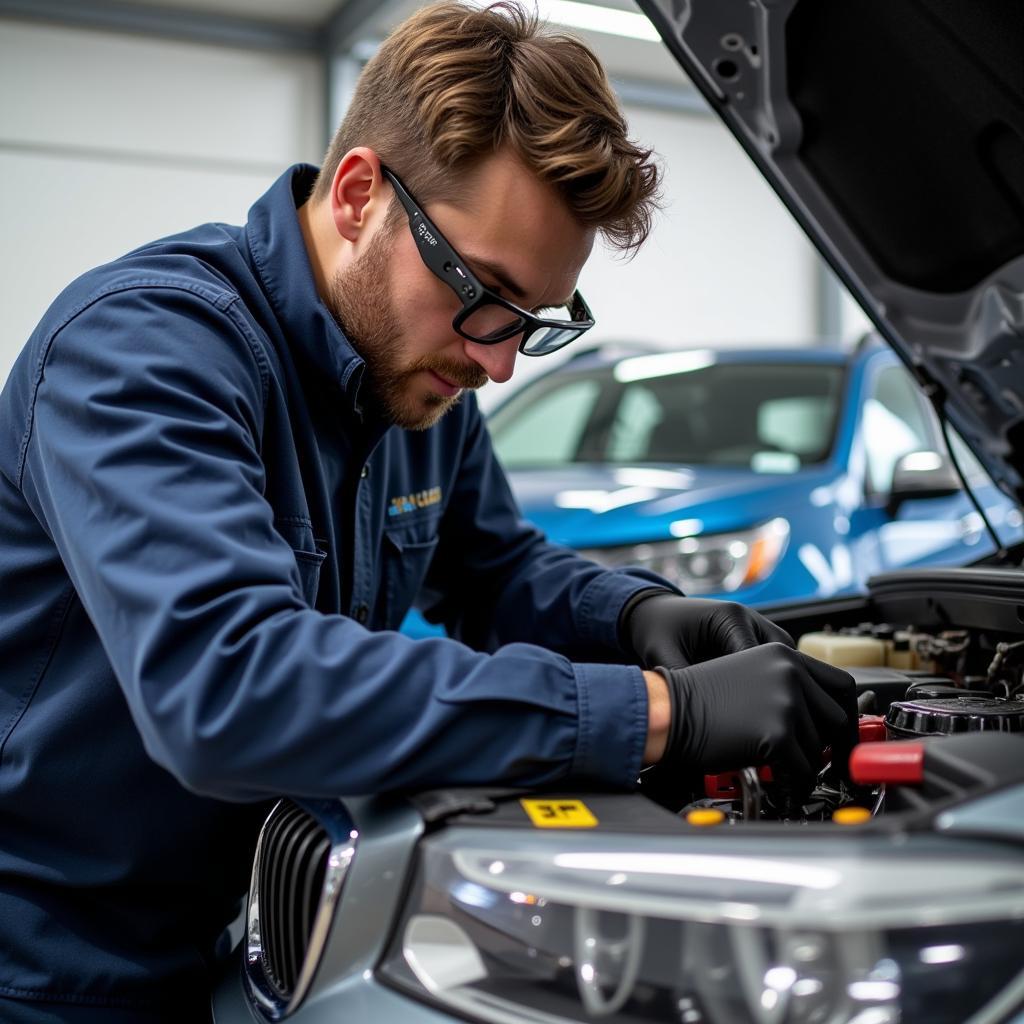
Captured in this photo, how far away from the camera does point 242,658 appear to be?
87 cm

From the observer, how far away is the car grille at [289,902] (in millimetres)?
884

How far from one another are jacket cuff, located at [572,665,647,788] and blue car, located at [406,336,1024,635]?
1660 millimetres

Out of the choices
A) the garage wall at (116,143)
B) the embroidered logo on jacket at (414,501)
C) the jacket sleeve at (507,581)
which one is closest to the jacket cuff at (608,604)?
the jacket sleeve at (507,581)

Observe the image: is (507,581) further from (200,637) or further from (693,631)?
(200,637)

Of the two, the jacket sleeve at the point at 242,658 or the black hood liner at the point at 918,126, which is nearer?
the jacket sleeve at the point at 242,658

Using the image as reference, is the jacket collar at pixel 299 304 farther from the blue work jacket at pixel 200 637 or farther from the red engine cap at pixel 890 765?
the red engine cap at pixel 890 765

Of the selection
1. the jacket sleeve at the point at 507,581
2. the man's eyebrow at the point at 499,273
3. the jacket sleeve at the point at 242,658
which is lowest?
the jacket sleeve at the point at 507,581

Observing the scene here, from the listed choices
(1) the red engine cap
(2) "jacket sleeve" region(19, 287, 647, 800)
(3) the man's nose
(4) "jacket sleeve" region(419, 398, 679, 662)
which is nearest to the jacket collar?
(3) the man's nose

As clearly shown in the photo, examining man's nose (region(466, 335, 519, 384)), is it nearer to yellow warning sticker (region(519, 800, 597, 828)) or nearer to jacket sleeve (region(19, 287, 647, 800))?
jacket sleeve (region(19, 287, 647, 800))

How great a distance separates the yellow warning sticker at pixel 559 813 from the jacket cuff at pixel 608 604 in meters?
0.66

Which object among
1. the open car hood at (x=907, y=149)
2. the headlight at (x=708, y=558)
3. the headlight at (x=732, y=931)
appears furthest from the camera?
the headlight at (x=708, y=558)

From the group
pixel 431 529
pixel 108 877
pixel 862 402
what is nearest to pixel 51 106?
pixel 862 402

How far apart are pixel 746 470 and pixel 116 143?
4784 mm

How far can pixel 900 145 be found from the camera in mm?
1380
